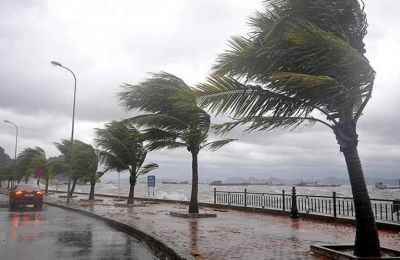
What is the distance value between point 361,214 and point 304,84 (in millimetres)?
2813

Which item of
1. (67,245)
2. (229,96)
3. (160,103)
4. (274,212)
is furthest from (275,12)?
(274,212)

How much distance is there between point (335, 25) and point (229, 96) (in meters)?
2.57

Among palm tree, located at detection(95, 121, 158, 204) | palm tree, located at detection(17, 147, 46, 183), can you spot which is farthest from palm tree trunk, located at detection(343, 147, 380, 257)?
palm tree, located at detection(17, 147, 46, 183)

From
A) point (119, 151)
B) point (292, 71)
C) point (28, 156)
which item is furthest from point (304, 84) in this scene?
point (28, 156)

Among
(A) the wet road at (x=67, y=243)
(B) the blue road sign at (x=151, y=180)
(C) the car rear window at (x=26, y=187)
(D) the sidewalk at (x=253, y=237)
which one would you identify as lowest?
(A) the wet road at (x=67, y=243)

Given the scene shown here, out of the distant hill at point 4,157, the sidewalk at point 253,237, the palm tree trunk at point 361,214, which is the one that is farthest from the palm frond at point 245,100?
the distant hill at point 4,157

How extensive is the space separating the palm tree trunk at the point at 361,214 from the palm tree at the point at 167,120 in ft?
29.8

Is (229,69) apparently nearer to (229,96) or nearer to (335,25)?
(229,96)

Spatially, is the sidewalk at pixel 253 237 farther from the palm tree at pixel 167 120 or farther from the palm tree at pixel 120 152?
the palm tree at pixel 120 152

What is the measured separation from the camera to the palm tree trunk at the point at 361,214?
8.20 m

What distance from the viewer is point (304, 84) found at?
7.77 metres

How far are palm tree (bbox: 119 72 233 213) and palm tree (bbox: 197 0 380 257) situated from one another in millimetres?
8320

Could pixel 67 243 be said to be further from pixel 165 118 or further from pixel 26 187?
pixel 26 187

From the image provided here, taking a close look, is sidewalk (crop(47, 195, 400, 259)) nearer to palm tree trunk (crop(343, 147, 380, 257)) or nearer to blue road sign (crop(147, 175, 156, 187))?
palm tree trunk (crop(343, 147, 380, 257))
